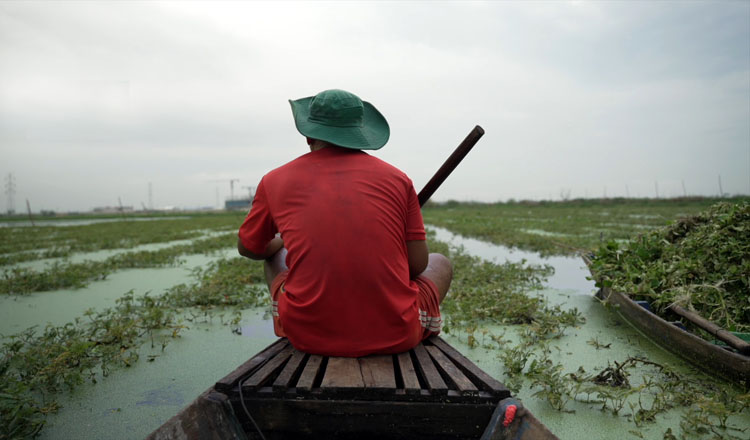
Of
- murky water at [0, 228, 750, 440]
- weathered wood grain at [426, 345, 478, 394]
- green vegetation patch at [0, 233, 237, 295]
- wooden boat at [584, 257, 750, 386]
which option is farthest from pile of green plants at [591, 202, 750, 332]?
green vegetation patch at [0, 233, 237, 295]

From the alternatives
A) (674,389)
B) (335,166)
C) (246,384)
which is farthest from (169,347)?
(674,389)

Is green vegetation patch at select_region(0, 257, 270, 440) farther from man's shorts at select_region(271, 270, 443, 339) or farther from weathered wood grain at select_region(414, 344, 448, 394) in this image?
weathered wood grain at select_region(414, 344, 448, 394)

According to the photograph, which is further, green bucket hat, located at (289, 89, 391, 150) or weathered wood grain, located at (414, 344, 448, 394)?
green bucket hat, located at (289, 89, 391, 150)

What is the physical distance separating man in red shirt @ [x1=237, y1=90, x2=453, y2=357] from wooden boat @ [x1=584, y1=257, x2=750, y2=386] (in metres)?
1.63

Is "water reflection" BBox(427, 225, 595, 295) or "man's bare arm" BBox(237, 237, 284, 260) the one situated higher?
"man's bare arm" BBox(237, 237, 284, 260)

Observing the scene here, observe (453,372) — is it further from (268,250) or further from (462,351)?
(462,351)

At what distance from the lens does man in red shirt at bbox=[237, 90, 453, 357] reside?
5.43 ft

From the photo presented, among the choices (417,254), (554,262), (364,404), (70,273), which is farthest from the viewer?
(554,262)

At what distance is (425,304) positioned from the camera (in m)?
2.00

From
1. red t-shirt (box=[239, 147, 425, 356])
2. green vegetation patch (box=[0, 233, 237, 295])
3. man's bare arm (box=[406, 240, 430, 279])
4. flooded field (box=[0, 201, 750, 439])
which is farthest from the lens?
green vegetation patch (box=[0, 233, 237, 295])

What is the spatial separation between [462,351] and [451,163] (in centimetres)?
145

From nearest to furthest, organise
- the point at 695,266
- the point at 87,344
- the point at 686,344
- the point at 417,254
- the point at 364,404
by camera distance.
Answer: the point at 364,404 < the point at 417,254 < the point at 686,344 < the point at 87,344 < the point at 695,266

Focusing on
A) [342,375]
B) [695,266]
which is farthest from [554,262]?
[342,375]

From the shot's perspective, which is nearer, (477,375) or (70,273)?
(477,375)
